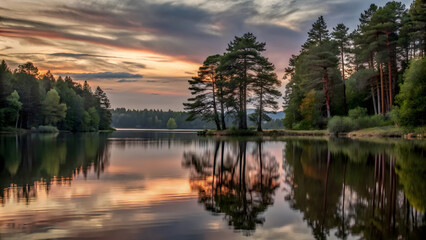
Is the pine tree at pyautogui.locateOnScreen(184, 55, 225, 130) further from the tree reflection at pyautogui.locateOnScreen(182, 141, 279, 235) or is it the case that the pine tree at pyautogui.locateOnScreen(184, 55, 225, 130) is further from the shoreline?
the tree reflection at pyautogui.locateOnScreen(182, 141, 279, 235)

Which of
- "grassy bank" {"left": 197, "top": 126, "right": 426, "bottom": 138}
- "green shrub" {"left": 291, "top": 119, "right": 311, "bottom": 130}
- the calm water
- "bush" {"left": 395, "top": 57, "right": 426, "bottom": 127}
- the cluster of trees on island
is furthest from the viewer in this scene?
"green shrub" {"left": 291, "top": 119, "right": 311, "bottom": 130}

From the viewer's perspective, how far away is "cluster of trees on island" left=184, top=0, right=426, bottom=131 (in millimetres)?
48844

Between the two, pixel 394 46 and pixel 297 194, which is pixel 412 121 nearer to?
pixel 394 46

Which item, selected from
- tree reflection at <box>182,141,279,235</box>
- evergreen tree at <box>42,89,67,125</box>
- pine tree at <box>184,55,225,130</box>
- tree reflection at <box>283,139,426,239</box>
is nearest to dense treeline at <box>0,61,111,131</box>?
evergreen tree at <box>42,89,67,125</box>

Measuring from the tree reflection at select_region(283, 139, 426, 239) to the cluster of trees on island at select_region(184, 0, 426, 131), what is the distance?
96.9ft

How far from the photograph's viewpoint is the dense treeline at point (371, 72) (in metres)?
39.0

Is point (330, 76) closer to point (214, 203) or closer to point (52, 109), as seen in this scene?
point (214, 203)

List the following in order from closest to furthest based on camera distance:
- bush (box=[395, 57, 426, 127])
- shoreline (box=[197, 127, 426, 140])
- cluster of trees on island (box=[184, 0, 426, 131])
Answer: bush (box=[395, 57, 426, 127]) < shoreline (box=[197, 127, 426, 140]) < cluster of trees on island (box=[184, 0, 426, 131])

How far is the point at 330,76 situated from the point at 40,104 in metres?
64.1

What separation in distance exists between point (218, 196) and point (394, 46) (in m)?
47.9

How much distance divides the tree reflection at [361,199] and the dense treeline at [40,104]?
68.4 metres

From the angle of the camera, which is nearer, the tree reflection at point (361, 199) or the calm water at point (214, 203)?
the calm water at point (214, 203)

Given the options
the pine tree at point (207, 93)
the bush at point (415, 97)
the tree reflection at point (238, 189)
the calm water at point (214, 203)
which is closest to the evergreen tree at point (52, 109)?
the pine tree at point (207, 93)

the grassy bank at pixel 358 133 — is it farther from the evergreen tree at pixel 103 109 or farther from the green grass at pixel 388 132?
the evergreen tree at pixel 103 109
